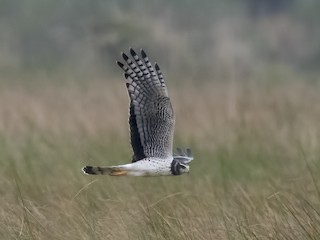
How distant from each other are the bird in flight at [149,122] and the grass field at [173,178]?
1.08 ft

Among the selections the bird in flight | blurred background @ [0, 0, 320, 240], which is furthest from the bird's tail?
blurred background @ [0, 0, 320, 240]

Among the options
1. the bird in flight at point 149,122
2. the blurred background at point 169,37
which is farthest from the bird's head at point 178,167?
the blurred background at point 169,37

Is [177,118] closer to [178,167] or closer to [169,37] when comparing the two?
[178,167]

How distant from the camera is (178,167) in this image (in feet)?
18.2

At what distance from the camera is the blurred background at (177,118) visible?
6.18m

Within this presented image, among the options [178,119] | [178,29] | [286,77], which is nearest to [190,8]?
[178,29]

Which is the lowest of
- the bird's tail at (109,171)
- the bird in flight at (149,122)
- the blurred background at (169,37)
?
the bird's tail at (109,171)

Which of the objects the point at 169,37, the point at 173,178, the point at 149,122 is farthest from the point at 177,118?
the point at 169,37

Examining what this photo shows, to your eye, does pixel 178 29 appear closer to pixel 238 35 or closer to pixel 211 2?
pixel 238 35

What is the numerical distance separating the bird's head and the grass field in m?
0.30

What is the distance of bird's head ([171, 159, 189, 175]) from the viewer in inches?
217

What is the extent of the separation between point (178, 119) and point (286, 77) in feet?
24.0

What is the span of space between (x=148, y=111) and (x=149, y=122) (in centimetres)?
5

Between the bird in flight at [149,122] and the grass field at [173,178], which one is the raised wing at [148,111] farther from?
the grass field at [173,178]
